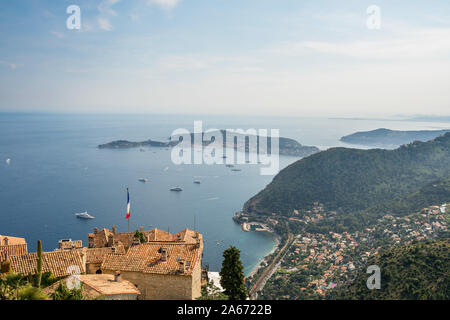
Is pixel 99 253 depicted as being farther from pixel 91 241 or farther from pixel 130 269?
pixel 91 241

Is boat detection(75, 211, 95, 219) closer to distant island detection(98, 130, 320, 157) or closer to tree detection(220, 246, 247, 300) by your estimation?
tree detection(220, 246, 247, 300)

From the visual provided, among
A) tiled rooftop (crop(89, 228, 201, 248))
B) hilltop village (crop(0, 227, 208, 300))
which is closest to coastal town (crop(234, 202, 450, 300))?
tiled rooftop (crop(89, 228, 201, 248))

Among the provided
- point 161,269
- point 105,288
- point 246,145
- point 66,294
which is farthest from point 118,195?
point 246,145

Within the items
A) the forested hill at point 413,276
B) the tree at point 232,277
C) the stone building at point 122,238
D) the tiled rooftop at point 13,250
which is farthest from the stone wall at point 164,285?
the forested hill at point 413,276
